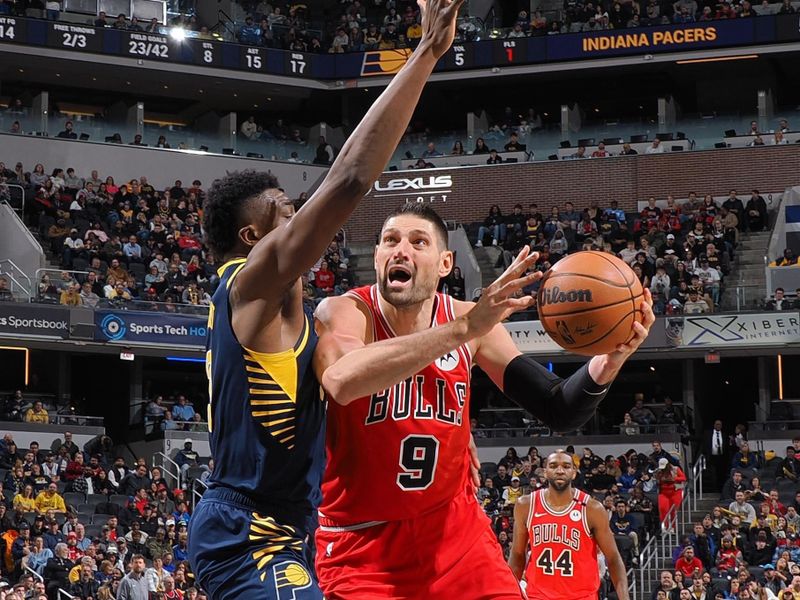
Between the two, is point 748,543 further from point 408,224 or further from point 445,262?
point 408,224

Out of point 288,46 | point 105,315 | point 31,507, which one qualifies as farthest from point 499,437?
point 288,46

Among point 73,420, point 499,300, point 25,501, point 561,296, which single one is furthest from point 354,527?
point 73,420

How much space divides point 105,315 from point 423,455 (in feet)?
76.7

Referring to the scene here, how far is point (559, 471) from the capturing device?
10.7m

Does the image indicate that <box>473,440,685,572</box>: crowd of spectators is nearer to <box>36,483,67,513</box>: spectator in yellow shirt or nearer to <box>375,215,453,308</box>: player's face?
<box>36,483,67,513</box>: spectator in yellow shirt

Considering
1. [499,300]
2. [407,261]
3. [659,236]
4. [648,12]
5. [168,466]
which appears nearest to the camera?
[499,300]

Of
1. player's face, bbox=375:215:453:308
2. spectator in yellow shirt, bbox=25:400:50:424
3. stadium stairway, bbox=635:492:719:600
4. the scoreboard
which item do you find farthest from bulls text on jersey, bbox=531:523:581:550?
the scoreboard

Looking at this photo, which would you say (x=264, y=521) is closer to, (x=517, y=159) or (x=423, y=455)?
(x=423, y=455)

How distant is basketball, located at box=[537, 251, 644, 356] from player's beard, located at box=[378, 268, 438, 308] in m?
0.53

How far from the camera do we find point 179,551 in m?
20.7

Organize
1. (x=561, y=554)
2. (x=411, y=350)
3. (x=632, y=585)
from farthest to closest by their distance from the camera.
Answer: (x=632, y=585), (x=561, y=554), (x=411, y=350)

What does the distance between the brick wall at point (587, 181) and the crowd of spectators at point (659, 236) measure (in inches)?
24.9

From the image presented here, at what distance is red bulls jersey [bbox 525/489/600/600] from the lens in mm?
10328

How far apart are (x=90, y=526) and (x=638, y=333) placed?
18.1 m
